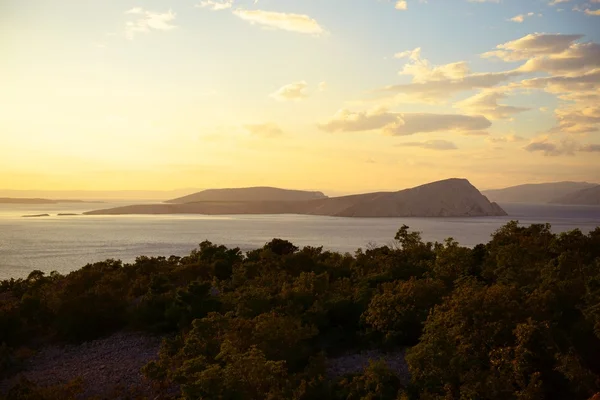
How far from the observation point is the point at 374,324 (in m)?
16.2

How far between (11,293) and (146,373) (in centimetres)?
2100

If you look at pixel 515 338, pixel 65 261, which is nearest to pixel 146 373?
pixel 515 338

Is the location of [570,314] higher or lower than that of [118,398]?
higher

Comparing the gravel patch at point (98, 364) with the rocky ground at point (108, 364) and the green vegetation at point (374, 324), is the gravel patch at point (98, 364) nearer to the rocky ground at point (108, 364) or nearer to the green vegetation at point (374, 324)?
the rocky ground at point (108, 364)

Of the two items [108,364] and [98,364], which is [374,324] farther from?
[98,364]

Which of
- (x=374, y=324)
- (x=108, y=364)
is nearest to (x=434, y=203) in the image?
(x=374, y=324)

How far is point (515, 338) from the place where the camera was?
40.1 feet

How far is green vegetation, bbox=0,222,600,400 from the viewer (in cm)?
1117

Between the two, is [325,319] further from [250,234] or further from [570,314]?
[250,234]

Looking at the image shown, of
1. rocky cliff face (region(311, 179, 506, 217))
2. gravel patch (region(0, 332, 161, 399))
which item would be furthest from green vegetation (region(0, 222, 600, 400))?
rocky cliff face (region(311, 179, 506, 217))

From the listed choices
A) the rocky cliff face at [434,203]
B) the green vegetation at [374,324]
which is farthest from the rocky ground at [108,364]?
the rocky cliff face at [434,203]

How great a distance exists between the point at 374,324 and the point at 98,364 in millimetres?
10061

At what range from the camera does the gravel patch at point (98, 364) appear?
15409 mm

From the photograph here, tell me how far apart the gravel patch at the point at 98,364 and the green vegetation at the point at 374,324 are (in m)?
0.88
